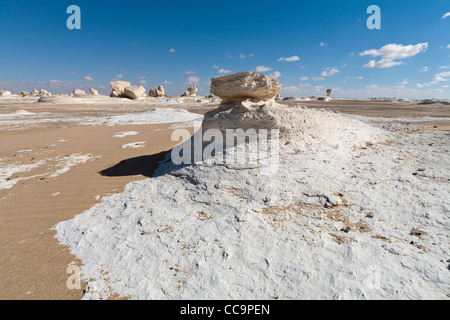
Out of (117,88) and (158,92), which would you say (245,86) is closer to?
(117,88)

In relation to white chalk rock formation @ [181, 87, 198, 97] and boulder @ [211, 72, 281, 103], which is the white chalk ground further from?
white chalk rock formation @ [181, 87, 198, 97]

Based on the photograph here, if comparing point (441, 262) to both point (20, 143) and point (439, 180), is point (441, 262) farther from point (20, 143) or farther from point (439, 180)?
point (20, 143)

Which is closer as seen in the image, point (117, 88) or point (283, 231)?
point (283, 231)

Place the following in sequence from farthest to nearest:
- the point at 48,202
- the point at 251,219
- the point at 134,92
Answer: the point at 134,92 → the point at 48,202 → the point at 251,219

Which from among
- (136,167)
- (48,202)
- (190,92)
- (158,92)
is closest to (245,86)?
(136,167)

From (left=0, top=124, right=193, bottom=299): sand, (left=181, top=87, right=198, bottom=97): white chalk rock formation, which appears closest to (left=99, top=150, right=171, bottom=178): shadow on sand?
(left=0, top=124, right=193, bottom=299): sand

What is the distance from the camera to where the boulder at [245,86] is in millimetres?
4410

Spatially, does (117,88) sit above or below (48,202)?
above

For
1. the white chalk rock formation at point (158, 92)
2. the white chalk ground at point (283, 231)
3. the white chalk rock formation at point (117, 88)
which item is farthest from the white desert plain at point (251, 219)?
the white chalk rock formation at point (158, 92)

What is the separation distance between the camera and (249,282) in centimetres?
197

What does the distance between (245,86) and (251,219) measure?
107 inches

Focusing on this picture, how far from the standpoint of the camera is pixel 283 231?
2459mm

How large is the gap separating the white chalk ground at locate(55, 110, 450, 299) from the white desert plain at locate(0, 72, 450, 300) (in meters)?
0.01
